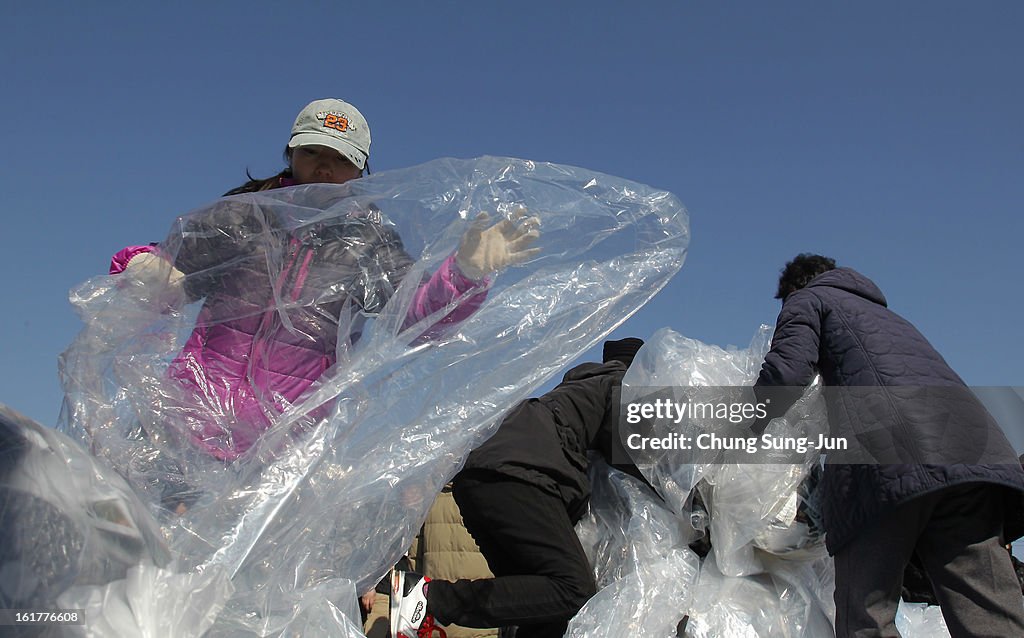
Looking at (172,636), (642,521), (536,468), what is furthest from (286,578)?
(642,521)

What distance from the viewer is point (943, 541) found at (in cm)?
200

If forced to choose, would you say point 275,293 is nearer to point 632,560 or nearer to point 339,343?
point 339,343

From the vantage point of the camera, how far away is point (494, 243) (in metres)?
1.93

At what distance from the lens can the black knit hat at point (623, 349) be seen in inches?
113

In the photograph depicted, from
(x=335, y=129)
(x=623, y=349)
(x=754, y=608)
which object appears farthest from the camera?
(x=623, y=349)

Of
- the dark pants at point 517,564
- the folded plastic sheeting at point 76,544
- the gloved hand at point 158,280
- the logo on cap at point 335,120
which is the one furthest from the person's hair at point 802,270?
the folded plastic sheeting at point 76,544

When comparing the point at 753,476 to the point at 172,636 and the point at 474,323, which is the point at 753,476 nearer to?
the point at 474,323

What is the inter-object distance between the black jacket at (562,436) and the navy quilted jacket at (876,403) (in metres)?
0.43

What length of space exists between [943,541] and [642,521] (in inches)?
29.4

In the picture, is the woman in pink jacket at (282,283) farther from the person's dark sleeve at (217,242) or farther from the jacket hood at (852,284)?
the jacket hood at (852,284)

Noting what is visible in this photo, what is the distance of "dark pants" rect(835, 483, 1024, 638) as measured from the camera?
1.93m

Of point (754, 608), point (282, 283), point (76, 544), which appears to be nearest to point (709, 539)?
point (754, 608)

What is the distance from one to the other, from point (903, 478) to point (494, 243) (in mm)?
1029

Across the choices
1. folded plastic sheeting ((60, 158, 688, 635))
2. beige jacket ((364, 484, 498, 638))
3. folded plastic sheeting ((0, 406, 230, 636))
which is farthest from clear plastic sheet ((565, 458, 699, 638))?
folded plastic sheeting ((0, 406, 230, 636))
